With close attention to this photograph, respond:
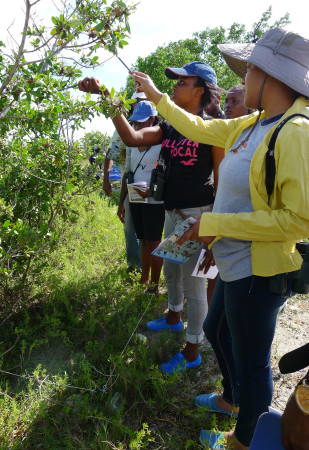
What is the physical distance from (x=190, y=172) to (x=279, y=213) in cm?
110

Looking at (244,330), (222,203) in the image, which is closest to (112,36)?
(222,203)

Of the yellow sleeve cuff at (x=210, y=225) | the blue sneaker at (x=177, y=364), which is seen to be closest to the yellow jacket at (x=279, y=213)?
the yellow sleeve cuff at (x=210, y=225)

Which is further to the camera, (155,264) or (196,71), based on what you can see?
(155,264)

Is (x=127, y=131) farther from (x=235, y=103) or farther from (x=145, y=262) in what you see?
(x=145, y=262)

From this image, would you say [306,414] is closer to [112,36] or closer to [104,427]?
[104,427]

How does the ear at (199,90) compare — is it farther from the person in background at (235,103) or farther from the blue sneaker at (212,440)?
the blue sneaker at (212,440)

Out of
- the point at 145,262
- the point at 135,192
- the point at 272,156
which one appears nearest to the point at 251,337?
the point at 272,156

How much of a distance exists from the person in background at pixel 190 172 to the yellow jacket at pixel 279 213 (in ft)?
2.82

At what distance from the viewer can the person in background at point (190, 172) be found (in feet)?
7.86

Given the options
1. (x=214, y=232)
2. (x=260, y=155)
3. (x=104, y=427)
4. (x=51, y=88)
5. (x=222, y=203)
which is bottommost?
(x=104, y=427)

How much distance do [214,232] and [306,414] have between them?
765 mm

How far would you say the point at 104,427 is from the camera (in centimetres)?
191

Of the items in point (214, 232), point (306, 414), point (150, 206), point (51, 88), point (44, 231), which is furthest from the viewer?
point (150, 206)

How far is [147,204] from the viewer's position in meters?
3.32
